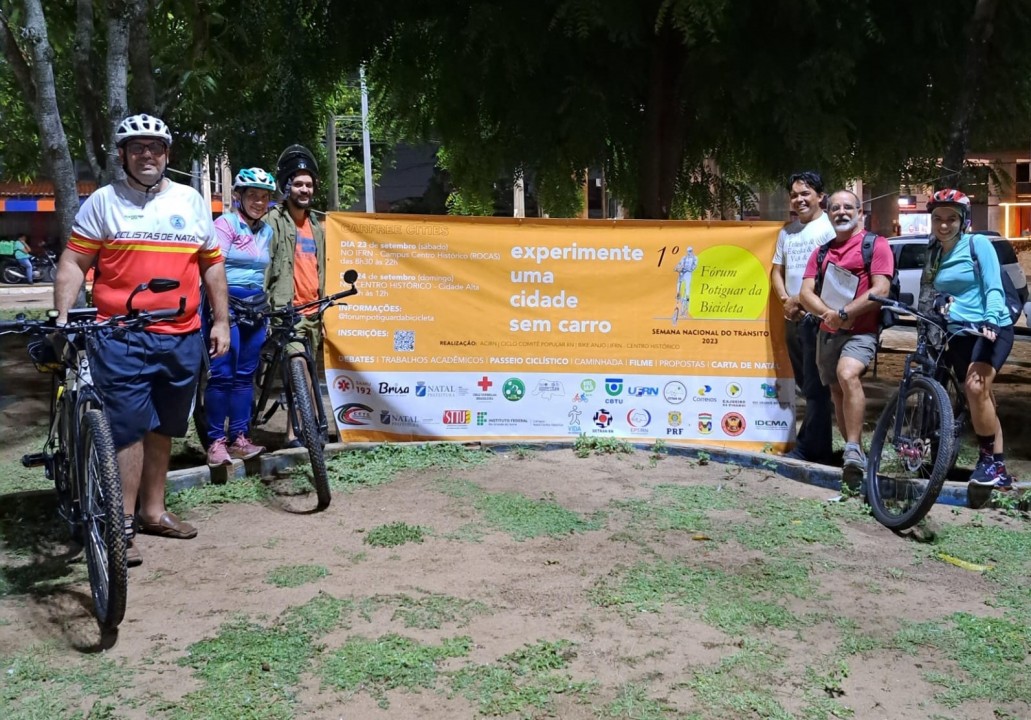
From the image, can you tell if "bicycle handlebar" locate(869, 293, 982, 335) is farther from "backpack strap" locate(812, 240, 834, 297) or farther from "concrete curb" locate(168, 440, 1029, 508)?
"concrete curb" locate(168, 440, 1029, 508)

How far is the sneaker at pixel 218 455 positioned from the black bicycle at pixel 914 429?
3.97 metres

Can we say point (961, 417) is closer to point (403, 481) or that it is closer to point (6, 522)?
point (403, 481)

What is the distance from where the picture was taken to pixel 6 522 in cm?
598

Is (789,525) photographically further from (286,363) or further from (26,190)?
(26,190)

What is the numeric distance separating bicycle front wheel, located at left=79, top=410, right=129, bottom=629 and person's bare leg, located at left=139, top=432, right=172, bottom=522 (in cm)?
84

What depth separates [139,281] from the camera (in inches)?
201

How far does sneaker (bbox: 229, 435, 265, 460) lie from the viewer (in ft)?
22.6

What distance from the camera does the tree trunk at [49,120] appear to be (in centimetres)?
852

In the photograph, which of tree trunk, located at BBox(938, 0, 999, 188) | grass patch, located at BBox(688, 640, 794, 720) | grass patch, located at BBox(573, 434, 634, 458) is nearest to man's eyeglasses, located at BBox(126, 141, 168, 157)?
grass patch, located at BBox(688, 640, 794, 720)

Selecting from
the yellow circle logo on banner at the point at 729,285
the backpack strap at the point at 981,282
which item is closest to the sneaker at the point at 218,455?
the yellow circle logo on banner at the point at 729,285

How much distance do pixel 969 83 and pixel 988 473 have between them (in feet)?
12.6

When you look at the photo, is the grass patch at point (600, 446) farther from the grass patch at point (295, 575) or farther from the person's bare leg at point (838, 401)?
the grass patch at point (295, 575)

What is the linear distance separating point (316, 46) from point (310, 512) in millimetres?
5172

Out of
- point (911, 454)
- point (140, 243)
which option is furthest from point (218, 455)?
point (911, 454)
